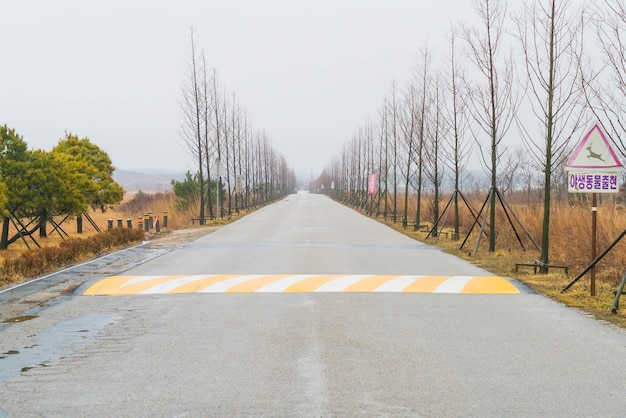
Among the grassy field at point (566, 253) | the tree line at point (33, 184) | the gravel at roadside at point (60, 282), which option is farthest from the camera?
the tree line at point (33, 184)

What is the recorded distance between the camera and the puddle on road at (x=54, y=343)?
5.89 metres

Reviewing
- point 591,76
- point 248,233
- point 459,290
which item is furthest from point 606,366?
point 248,233

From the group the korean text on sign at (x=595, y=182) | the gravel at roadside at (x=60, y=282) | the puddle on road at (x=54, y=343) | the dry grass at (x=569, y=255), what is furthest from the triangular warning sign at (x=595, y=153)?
the gravel at roadside at (x=60, y=282)

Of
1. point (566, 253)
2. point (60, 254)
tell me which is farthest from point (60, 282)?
point (566, 253)

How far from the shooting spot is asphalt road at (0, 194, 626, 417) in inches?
187

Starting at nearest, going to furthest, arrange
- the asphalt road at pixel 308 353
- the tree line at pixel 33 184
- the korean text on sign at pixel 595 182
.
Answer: the asphalt road at pixel 308 353 < the korean text on sign at pixel 595 182 < the tree line at pixel 33 184

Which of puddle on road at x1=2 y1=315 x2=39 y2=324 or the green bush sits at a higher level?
the green bush

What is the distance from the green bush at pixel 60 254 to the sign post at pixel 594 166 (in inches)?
404

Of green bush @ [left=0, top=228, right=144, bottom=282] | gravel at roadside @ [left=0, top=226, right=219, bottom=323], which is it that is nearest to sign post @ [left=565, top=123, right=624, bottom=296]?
gravel at roadside @ [left=0, top=226, right=219, bottom=323]

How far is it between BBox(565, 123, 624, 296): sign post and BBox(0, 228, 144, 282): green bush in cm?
1027

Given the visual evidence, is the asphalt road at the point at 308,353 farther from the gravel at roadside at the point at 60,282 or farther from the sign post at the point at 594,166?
the sign post at the point at 594,166

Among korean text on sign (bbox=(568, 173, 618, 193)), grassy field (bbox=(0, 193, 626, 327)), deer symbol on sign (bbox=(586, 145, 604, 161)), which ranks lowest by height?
grassy field (bbox=(0, 193, 626, 327))

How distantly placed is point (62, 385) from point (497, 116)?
1425cm

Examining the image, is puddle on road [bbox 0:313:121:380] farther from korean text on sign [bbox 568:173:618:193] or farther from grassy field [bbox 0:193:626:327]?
korean text on sign [bbox 568:173:618:193]
